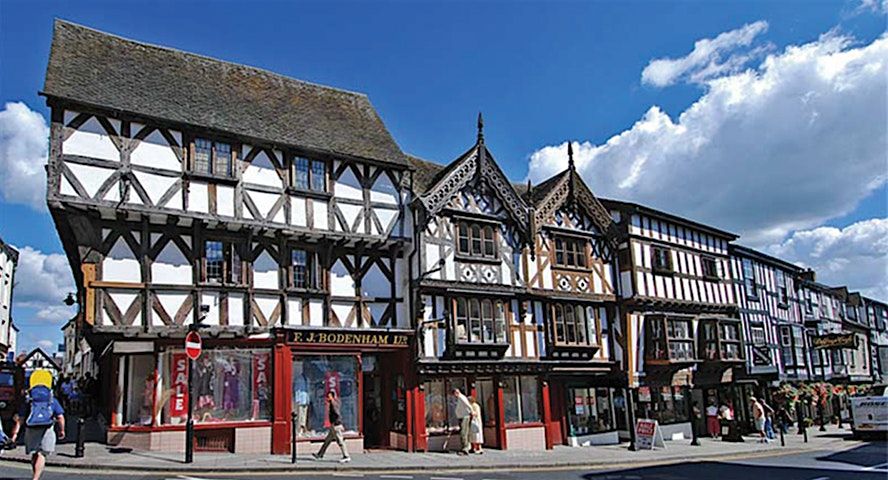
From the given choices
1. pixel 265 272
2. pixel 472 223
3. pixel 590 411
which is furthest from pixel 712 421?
pixel 265 272

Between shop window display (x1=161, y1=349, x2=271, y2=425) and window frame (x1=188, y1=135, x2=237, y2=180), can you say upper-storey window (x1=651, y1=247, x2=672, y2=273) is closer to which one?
shop window display (x1=161, y1=349, x2=271, y2=425)

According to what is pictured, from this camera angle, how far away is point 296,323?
1991cm

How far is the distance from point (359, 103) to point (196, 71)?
594 centimetres

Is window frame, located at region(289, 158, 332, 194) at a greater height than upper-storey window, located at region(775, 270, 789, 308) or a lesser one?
greater

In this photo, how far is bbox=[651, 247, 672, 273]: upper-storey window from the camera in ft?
93.4

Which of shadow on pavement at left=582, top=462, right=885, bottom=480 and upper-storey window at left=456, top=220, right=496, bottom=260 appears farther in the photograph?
upper-storey window at left=456, top=220, right=496, bottom=260

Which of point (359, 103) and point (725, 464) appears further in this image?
point (359, 103)

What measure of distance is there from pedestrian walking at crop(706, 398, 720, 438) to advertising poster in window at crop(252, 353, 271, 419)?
19.2 m

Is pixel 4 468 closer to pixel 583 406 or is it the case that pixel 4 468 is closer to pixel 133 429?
pixel 133 429

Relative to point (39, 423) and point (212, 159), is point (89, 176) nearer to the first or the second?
point (212, 159)

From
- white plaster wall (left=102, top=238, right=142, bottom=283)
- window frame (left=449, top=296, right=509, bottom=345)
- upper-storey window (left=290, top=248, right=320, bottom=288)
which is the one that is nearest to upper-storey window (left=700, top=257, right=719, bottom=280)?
window frame (left=449, top=296, right=509, bottom=345)

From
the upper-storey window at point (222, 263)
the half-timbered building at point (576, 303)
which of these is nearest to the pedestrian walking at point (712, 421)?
the half-timbered building at point (576, 303)

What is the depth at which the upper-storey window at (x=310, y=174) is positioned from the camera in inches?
810

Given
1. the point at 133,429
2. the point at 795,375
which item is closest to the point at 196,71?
the point at 133,429
